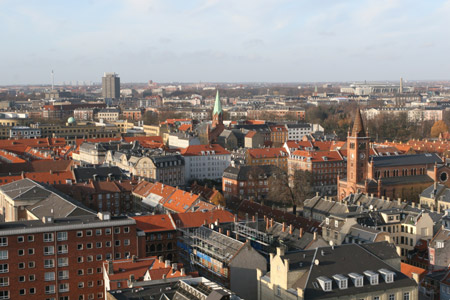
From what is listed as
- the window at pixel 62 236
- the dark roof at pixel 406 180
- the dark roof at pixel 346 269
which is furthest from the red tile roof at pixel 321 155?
the window at pixel 62 236

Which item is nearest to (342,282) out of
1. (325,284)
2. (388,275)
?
(325,284)

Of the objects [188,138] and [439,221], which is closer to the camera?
[439,221]

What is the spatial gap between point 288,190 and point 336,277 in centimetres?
5457

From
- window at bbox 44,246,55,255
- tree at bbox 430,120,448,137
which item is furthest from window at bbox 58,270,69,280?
tree at bbox 430,120,448,137

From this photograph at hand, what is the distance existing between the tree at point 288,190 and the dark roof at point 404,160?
11551 mm

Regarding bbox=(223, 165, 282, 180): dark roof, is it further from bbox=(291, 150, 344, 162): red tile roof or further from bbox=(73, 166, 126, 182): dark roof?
bbox=(73, 166, 126, 182): dark roof

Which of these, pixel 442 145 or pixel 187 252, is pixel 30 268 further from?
pixel 442 145

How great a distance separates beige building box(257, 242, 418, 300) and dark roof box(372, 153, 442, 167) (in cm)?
5179

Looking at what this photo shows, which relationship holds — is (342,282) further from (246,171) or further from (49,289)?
(246,171)

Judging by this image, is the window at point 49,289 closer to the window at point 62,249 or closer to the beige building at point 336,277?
the window at point 62,249

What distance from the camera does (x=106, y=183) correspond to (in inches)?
3482

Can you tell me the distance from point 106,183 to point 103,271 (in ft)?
114

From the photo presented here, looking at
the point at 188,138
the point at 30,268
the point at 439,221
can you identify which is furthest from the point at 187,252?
the point at 188,138

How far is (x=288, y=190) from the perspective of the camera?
100750 millimetres
